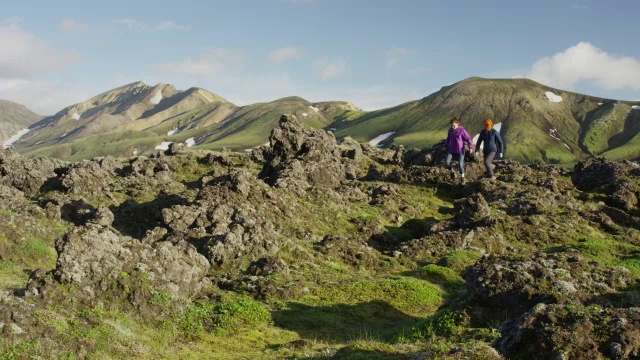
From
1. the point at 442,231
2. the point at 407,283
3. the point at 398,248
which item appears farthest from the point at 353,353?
the point at 442,231

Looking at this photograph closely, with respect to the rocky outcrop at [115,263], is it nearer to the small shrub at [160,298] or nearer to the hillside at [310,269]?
the hillside at [310,269]

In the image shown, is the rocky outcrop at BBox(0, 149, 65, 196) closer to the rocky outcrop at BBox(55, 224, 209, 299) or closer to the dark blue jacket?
the rocky outcrop at BBox(55, 224, 209, 299)

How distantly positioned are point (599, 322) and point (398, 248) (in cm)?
2177

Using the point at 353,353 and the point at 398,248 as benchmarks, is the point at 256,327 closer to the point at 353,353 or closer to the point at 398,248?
the point at 353,353

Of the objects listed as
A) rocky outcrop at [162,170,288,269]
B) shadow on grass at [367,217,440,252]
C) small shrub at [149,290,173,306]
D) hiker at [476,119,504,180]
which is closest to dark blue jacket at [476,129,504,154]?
hiker at [476,119,504,180]

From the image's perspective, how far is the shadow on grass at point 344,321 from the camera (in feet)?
58.9

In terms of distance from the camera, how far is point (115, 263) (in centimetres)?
1780

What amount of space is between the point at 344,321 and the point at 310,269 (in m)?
7.16

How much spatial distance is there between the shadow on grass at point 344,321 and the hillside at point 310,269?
102 millimetres

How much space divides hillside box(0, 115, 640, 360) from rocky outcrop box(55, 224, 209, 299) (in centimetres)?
6

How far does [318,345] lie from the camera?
1588 centimetres

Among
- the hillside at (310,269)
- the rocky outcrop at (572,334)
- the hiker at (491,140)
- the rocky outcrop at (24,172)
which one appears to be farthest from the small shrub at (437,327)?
the rocky outcrop at (24,172)

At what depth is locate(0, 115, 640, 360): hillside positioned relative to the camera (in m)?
12.8

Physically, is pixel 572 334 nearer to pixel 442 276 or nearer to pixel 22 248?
pixel 442 276
